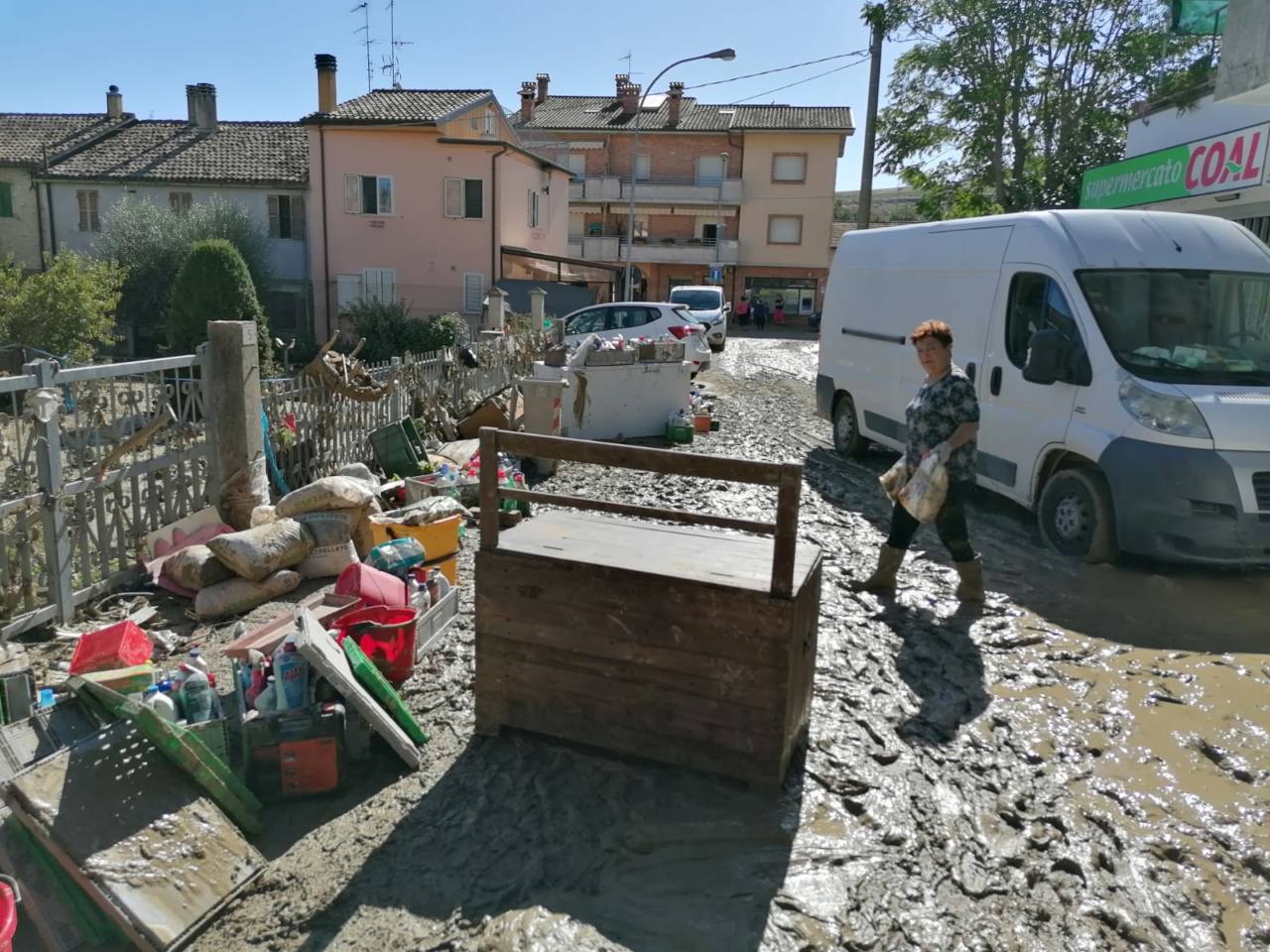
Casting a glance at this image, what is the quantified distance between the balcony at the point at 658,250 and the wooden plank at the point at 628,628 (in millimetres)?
45168

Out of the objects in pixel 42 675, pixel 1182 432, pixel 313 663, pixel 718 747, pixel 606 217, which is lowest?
pixel 42 675

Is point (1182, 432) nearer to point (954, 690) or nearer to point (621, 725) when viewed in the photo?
point (954, 690)

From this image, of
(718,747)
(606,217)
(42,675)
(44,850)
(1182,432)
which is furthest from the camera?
(606,217)

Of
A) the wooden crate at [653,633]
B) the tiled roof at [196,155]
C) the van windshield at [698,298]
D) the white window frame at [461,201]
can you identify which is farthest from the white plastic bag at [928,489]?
the tiled roof at [196,155]

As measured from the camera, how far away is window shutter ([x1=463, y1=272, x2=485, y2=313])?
31.7 metres

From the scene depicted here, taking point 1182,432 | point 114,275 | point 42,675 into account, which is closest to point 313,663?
point 42,675

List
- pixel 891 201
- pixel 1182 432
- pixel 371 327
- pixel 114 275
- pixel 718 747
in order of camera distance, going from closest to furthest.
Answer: pixel 718 747, pixel 1182 432, pixel 114 275, pixel 371 327, pixel 891 201

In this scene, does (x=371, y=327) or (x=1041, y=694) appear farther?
(x=371, y=327)

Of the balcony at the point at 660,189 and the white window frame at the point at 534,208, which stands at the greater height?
the balcony at the point at 660,189

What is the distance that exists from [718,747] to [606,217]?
159 feet

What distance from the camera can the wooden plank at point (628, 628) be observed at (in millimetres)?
3566

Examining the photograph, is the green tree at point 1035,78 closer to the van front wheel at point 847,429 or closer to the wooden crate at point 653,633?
the van front wheel at point 847,429

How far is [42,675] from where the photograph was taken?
4.81m

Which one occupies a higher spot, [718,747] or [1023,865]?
[718,747]
